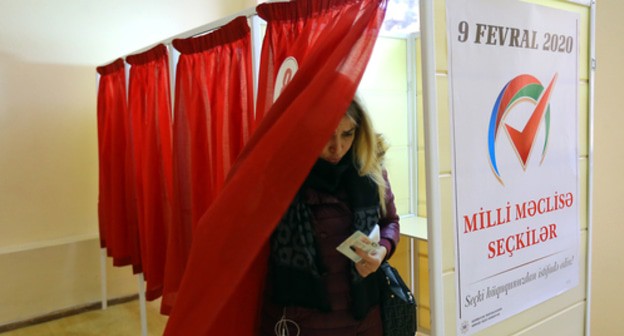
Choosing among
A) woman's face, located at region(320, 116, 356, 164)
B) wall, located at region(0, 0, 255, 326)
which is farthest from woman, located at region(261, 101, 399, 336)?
wall, located at region(0, 0, 255, 326)

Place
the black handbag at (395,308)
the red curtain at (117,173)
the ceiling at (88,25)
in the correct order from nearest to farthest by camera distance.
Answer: the black handbag at (395,308)
the red curtain at (117,173)
the ceiling at (88,25)

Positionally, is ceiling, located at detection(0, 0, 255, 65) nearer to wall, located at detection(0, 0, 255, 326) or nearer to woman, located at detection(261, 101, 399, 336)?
wall, located at detection(0, 0, 255, 326)

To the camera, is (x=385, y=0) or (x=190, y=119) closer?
(x=385, y=0)

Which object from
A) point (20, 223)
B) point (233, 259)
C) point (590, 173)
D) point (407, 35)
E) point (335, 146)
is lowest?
point (20, 223)

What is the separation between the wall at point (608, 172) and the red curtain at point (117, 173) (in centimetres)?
242

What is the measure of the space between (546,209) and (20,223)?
3.09m

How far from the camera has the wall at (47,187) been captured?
10.1 feet

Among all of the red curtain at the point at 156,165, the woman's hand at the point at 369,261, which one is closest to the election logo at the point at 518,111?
the woman's hand at the point at 369,261

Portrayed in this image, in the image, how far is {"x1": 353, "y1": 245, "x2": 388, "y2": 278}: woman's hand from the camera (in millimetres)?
1239

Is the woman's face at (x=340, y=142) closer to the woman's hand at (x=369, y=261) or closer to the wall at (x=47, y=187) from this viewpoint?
the woman's hand at (x=369, y=261)

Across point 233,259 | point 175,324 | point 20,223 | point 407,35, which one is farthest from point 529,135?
point 20,223

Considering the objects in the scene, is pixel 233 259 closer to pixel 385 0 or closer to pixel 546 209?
pixel 385 0

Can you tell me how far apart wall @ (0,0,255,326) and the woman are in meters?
2.49

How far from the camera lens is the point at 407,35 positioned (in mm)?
2896
